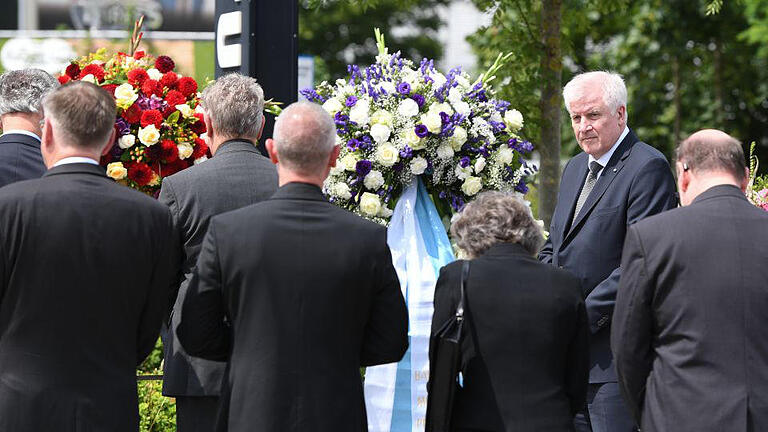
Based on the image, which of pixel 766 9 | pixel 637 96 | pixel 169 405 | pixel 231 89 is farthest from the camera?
pixel 637 96

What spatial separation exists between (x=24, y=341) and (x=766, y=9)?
1060cm

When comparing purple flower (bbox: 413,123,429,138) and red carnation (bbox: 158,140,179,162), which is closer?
purple flower (bbox: 413,123,429,138)

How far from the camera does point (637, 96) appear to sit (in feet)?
50.8

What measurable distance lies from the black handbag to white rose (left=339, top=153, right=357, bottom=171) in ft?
4.23

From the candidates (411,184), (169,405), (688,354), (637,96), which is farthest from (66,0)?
(688,354)

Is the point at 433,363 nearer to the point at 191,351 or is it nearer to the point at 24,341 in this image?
the point at 191,351

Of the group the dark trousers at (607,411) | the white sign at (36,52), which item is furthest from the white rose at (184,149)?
the white sign at (36,52)

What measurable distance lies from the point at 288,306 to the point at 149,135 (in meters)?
1.85

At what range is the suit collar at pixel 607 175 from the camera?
4898 mm

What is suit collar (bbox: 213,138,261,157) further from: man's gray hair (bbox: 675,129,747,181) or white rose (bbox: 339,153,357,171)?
man's gray hair (bbox: 675,129,747,181)

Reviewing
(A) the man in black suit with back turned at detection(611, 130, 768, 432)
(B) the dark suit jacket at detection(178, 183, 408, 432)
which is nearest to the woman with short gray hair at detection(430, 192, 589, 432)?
(A) the man in black suit with back turned at detection(611, 130, 768, 432)

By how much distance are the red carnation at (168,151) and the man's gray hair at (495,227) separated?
1.83 m

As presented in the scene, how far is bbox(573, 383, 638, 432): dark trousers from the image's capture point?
→ 15.4 ft

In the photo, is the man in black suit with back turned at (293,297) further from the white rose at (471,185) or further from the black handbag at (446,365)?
the white rose at (471,185)
